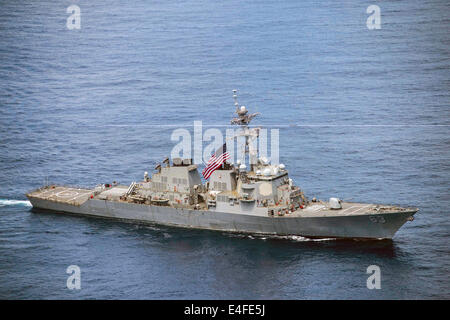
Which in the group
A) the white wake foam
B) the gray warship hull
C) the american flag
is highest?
the american flag

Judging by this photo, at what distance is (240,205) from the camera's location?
9031 cm

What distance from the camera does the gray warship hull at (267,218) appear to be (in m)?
85.5

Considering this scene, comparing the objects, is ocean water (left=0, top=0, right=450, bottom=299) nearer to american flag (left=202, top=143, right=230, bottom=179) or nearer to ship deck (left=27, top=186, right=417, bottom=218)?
ship deck (left=27, top=186, right=417, bottom=218)

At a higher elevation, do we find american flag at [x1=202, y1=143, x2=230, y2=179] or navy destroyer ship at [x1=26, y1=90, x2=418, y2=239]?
american flag at [x1=202, y1=143, x2=230, y2=179]

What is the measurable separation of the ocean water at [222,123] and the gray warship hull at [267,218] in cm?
175

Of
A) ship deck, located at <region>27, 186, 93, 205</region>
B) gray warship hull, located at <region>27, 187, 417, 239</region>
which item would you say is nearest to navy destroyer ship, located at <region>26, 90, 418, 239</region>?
gray warship hull, located at <region>27, 187, 417, 239</region>

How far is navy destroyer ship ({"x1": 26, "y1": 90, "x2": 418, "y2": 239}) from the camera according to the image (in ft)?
284

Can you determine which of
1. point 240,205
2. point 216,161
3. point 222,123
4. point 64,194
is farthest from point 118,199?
point 222,123

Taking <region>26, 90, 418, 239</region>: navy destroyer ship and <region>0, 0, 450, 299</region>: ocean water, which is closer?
<region>0, 0, 450, 299</region>: ocean water

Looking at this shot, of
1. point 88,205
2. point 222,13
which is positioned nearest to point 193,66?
point 222,13

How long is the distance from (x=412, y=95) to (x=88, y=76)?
70302mm

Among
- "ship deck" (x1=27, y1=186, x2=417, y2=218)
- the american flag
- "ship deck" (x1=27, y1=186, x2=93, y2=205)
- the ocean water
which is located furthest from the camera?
"ship deck" (x1=27, y1=186, x2=93, y2=205)

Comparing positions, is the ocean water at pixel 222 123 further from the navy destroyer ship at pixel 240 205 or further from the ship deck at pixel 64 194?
the ship deck at pixel 64 194

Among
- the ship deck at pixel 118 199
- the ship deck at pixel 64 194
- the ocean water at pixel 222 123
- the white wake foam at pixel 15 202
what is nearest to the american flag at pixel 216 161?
the ocean water at pixel 222 123
